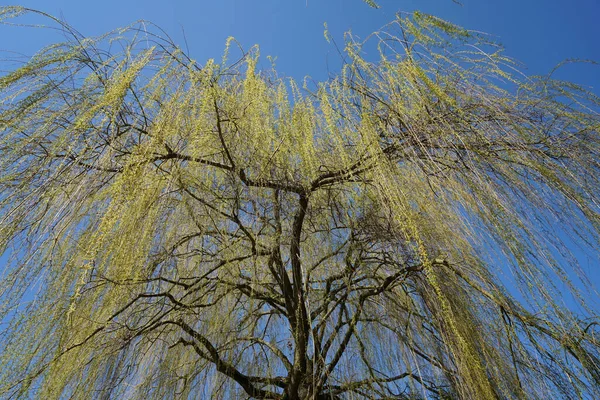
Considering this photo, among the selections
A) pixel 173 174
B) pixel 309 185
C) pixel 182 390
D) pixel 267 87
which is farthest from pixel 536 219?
pixel 182 390

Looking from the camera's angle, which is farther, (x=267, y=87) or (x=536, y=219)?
(x=267, y=87)

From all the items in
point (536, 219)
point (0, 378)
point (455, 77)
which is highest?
point (455, 77)

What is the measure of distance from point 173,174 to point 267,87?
1170 millimetres

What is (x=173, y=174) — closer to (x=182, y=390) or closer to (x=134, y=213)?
(x=134, y=213)

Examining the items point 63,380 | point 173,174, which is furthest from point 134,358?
point 173,174

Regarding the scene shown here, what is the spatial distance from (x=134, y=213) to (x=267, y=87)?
54.2 inches

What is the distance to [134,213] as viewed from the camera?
62.2 inches

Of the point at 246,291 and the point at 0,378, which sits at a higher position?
the point at 246,291

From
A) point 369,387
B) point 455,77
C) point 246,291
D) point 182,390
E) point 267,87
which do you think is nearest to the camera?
point 455,77

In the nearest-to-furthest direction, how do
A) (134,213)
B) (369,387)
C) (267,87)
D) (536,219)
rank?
(134,213) < (536,219) < (369,387) < (267,87)

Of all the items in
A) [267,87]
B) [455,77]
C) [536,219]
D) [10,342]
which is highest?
[267,87]

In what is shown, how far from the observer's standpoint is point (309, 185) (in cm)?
213

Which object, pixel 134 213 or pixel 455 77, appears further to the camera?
pixel 455 77

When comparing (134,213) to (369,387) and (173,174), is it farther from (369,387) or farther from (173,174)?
(369,387)
